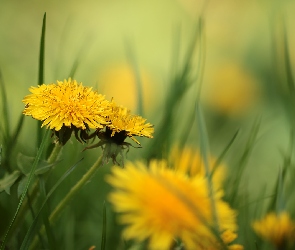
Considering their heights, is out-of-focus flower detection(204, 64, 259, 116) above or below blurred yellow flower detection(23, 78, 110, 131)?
above

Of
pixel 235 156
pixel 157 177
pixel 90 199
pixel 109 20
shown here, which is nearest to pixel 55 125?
pixel 157 177

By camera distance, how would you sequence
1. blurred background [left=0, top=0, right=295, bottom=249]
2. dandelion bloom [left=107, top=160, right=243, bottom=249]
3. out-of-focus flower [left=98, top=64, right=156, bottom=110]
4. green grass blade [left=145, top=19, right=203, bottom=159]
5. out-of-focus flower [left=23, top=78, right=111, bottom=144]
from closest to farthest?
1. dandelion bloom [left=107, top=160, right=243, bottom=249]
2. out-of-focus flower [left=23, top=78, right=111, bottom=144]
3. green grass blade [left=145, top=19, right=203, bottom=159]
4. blurred background [left=0, top=0, right=295, bottom=249]
5. out-of-focus flower [left=98, top=64, right=156, bottom=110]

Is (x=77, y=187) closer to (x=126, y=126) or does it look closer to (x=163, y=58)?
(x=126, y=126)

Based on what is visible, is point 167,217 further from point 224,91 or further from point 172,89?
point 224,91

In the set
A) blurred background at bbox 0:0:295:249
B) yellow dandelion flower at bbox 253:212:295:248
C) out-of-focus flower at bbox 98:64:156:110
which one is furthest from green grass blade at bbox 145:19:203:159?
out-of-focus flower at bbox 98:64:156:110

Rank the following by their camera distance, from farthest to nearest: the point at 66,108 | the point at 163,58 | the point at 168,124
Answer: the point at 163,58 < the point at 168,124 < the point at 66,108

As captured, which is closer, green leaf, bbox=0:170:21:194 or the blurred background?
green leaf, bbox=0:170:21:194

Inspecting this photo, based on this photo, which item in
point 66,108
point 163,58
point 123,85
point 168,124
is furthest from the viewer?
point 163,58

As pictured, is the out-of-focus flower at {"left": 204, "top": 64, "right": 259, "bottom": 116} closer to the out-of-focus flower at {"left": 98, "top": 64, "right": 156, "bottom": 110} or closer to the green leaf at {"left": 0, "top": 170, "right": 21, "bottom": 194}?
the out-of-focus flower at {"left": 98, "top": 64, "right": 156, "bottom": 110}

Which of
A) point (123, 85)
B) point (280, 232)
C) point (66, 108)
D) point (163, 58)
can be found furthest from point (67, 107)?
point (163, 58)
